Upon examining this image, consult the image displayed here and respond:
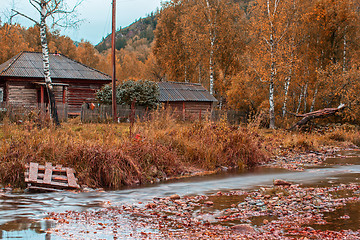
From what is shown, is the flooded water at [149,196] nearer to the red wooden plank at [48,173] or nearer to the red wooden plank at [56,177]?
the red wooden plank at [48,173]

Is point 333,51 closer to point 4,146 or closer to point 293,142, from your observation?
point 293,142

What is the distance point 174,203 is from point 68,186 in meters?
3.05

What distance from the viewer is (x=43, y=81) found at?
31438mm

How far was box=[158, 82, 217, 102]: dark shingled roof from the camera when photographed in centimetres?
3393

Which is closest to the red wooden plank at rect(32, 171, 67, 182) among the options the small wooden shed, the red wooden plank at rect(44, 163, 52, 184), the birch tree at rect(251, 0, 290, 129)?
the red wooden plank at rect(44, 163, 52, 184)

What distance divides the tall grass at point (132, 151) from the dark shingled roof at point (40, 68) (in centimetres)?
1918

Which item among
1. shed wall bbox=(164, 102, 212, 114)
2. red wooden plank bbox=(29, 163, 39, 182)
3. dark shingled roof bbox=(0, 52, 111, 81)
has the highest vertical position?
dark shingled roof bbox=(0, 52, 111, 81)

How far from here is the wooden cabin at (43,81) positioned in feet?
100

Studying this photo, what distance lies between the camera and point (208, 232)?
638 centimetres

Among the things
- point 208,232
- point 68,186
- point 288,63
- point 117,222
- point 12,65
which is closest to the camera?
point 208,232

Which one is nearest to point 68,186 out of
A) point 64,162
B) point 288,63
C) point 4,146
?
point 64,162

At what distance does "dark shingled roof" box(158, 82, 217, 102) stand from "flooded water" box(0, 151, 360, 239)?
20.3 metres

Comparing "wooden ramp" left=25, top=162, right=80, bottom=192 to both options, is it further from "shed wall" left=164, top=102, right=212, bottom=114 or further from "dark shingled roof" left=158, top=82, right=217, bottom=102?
"shed wall" left=164, top=102, right=212, bottom=114

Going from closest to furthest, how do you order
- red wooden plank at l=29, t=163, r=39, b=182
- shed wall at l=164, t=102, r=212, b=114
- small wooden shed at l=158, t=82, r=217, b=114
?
1. red wooden plank at l=29, t=163, r=39, b=182
2. small wooden shed at l=158, t=82, r=217, b=114
3. shed wall at l=164, t=102, r=212, b=114
